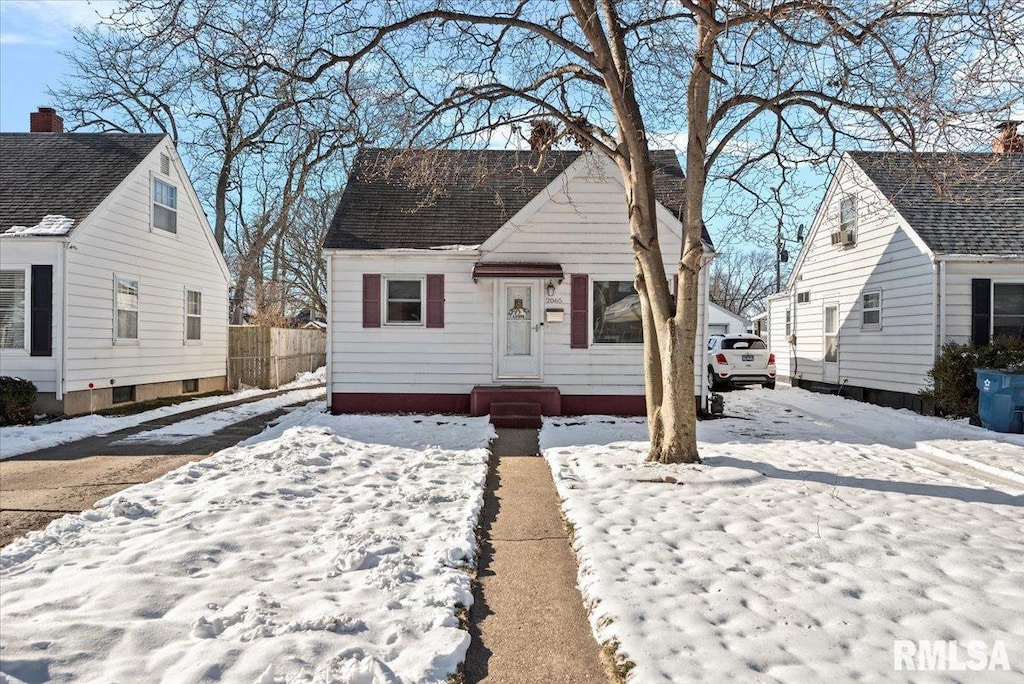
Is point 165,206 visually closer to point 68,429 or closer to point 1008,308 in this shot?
point 68,429

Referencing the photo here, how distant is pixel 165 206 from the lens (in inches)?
595

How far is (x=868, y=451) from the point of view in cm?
864

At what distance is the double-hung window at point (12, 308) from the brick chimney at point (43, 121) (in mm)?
6481

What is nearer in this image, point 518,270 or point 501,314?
point 518,270

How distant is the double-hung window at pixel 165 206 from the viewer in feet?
48.3

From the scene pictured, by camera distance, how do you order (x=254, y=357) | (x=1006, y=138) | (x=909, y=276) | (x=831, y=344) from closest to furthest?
1. (x=1006, y=138)
2. (x=909, y=276)
3. (x=831, y=344)
4. (x=254, y=357)

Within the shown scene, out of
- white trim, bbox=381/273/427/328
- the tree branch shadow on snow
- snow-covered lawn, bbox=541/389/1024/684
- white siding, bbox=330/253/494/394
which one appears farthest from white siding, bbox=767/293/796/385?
the tree branch shadow on snow

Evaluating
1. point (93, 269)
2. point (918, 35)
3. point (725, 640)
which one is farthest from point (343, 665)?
point (93, 269)

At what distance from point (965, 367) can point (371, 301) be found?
1157 cm

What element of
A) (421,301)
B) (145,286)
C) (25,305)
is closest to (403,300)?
(421,301)

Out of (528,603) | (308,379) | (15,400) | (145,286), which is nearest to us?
(528,603)

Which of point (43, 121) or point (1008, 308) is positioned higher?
point (43, 121)

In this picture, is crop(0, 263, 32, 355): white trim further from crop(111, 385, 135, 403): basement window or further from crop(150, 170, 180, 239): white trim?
crop(150, 170, 180, 239): white trim

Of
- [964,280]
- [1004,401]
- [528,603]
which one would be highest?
[964,280]
